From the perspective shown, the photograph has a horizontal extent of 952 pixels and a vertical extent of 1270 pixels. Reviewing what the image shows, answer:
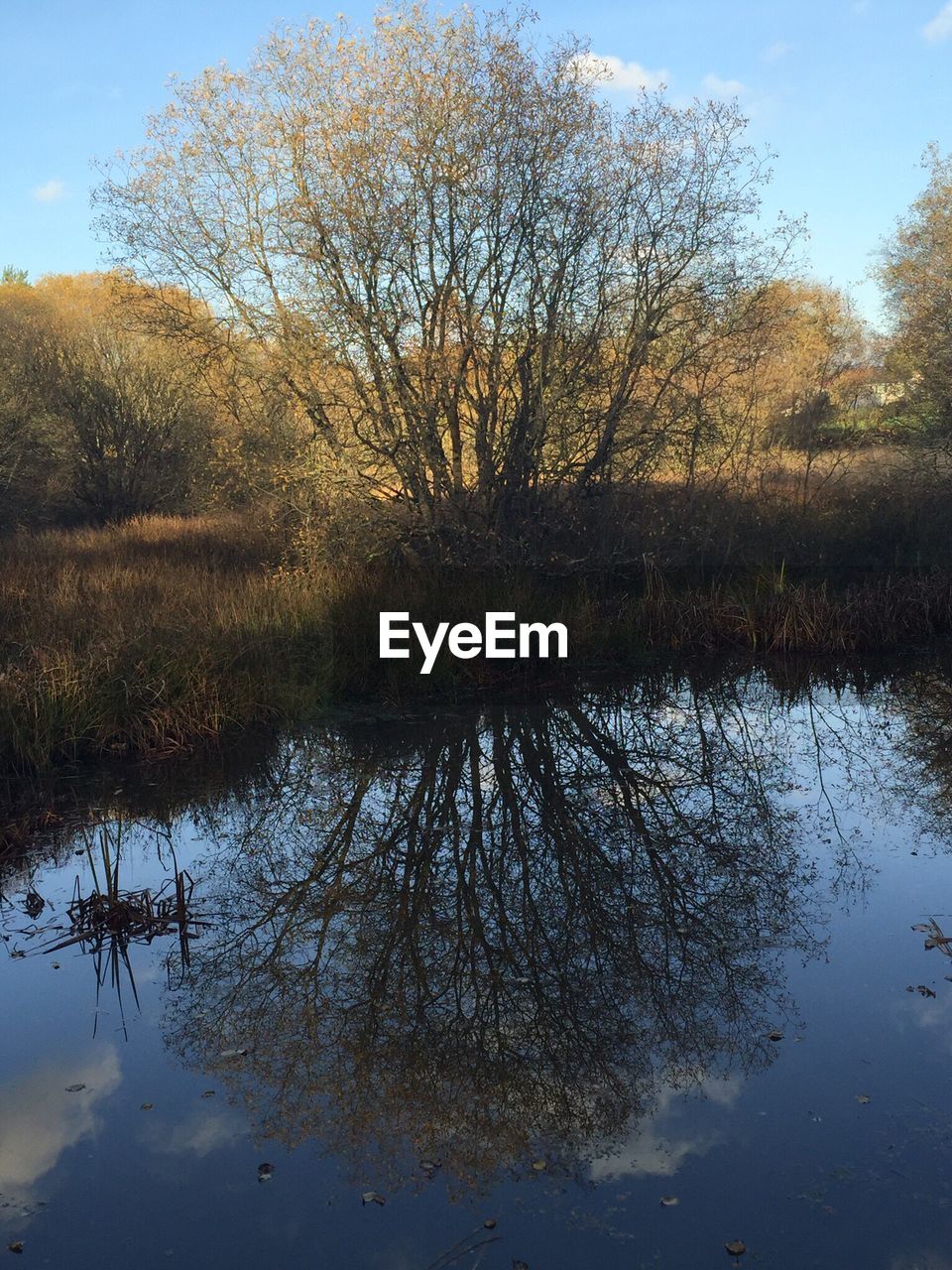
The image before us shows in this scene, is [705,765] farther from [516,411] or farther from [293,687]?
[516,411]

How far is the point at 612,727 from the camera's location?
898 centimetres

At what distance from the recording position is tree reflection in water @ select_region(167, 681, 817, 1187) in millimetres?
3750

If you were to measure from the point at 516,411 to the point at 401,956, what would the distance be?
7.91 meters

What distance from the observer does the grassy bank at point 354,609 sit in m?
8.12

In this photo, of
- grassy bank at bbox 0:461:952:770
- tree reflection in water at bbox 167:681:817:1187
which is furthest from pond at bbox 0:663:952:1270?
grassy bank at bbox 0:461:952:770

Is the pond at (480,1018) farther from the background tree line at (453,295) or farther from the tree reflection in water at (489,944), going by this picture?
the background tree line at (453,295)

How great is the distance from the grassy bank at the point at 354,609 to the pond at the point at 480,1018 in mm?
771

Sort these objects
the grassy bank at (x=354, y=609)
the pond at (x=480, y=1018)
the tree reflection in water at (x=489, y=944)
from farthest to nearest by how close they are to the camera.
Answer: the grassy bank at (x=354, y=609), the tree reflection in water at (x=489, y=944), the pond at (x=480, y=1018)

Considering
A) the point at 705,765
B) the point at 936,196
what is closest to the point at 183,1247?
the point at 705,765

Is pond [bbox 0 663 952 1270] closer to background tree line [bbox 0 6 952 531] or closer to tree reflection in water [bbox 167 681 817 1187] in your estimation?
tree reflection in water [bbox 167 681 817 1187]

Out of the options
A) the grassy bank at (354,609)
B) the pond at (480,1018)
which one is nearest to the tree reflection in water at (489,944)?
the pond at (480,1018)

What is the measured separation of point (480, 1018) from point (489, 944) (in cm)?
68

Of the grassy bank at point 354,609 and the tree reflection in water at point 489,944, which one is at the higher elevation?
the grassy bank at point 354,609

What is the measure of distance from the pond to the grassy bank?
0.77 metres
